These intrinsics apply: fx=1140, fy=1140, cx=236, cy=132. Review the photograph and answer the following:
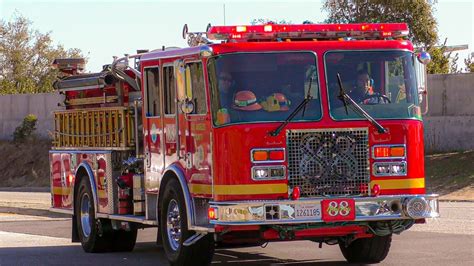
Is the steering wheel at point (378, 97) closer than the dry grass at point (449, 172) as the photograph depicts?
Yes

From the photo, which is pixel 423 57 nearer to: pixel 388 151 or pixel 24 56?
pixel 388 151

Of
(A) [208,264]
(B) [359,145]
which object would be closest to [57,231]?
(A) [208,264]

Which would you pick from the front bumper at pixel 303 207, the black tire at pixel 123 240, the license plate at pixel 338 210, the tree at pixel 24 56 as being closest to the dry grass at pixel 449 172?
the black tire at pixel 123 240

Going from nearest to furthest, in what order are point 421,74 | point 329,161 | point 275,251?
point 329,161, point 421,74, point 275,251

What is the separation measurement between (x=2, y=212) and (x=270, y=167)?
1551cm

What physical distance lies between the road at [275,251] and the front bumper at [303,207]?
123 centimetres

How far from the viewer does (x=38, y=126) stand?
1971 inches

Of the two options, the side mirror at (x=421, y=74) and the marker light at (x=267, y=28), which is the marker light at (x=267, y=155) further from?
the side mirror at (x=421, y=74)

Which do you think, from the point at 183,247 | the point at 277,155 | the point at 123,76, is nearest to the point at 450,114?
the point at 123,76

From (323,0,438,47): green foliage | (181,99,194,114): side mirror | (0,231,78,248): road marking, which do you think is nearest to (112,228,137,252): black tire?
(0,231,78,248): road marking

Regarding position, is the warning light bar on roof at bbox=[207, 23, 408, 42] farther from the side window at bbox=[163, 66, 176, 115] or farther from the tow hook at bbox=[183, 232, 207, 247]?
the tow hook at bbox=[183, 232, 207, 247]

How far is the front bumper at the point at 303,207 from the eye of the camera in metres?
11.8

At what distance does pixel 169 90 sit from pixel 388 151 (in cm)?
281

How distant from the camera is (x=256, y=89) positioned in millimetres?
12227
